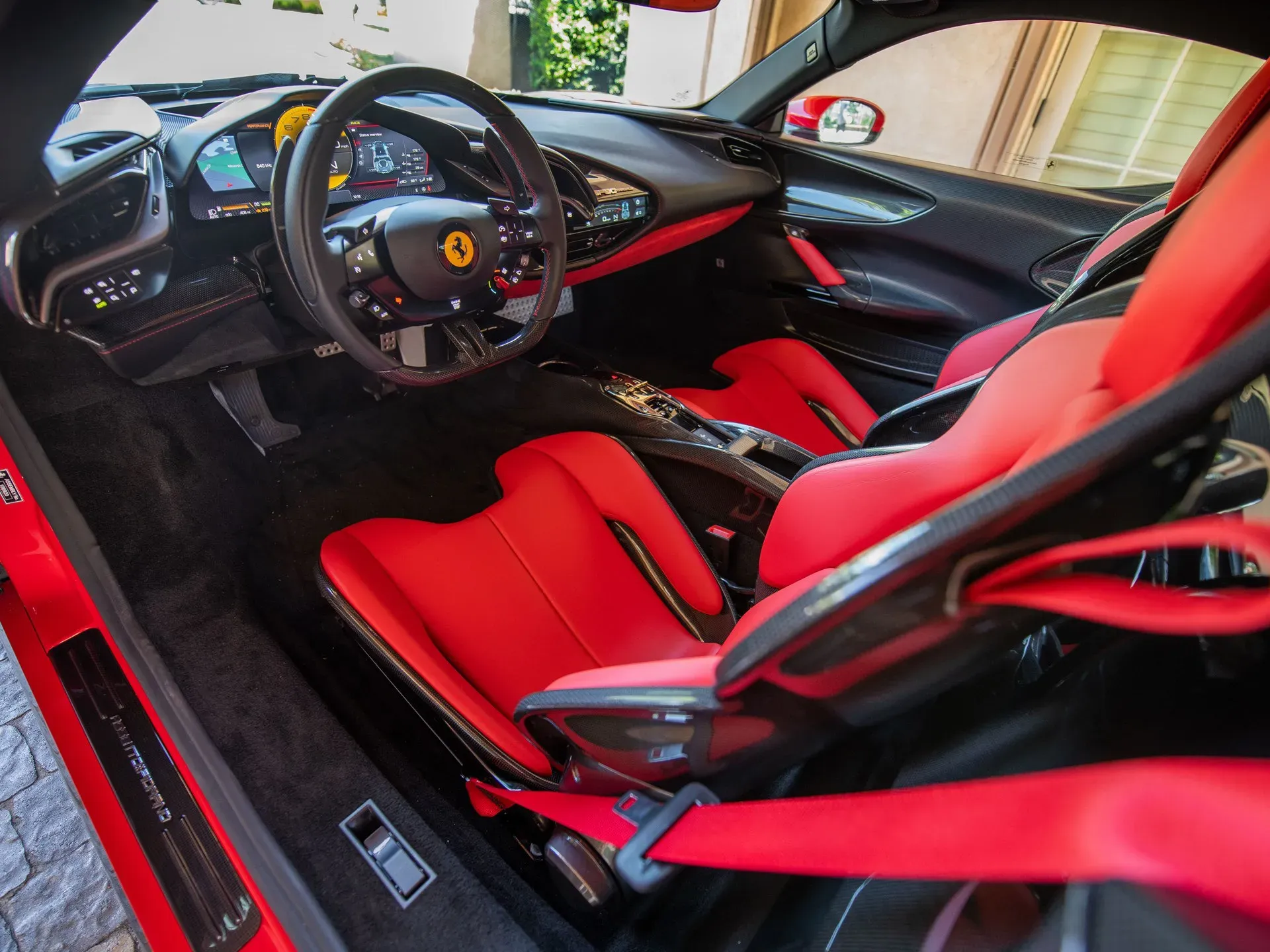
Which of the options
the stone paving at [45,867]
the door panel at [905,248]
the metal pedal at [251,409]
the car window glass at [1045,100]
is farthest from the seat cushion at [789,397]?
the car window glass at [1045,100]

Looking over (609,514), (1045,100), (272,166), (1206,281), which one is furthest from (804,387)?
(1045,100)

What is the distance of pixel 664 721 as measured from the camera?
625 mm

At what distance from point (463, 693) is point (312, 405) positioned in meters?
0.98

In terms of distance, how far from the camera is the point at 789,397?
78.1 inches

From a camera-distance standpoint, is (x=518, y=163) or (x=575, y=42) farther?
(x=575, y=42)

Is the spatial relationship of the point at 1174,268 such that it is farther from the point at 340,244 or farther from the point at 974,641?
the point at 340,244

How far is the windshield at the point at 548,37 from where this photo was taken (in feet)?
6.48

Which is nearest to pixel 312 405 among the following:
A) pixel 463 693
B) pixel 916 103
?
pixel 463 693

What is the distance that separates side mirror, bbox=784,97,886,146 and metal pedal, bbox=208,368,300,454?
167 cm

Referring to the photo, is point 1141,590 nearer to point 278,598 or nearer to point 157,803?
point 157,803

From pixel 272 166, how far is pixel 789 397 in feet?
4.60

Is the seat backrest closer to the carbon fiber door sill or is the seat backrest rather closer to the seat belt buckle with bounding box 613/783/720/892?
the seat belt buckle with bounding box 613/783/720/892

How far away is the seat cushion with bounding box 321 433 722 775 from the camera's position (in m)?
1.07

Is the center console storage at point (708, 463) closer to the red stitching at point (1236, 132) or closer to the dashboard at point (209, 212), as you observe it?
the dashboard at point (209, 212)
